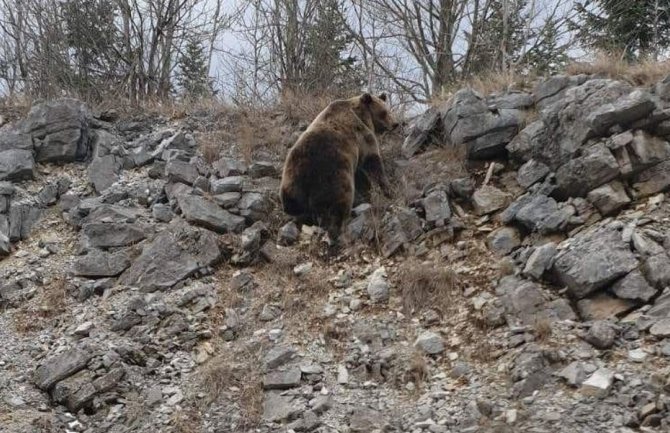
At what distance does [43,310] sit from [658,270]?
235 inches

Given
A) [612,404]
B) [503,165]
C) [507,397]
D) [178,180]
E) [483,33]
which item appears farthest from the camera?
[483,33]

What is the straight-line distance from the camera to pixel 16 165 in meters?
9.67

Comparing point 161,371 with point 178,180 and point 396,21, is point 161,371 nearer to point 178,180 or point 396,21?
point 178,180

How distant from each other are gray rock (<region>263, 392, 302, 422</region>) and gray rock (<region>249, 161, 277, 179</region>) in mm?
4080

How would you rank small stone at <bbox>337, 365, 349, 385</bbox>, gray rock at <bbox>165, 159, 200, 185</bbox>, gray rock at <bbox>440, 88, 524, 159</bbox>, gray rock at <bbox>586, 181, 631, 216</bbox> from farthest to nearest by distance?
gray rock at <bbox>165, 159, 200, 185</bbox>, gray rock at <bbox>440, 88, 524, 159</bbox>, gray rock at <bbox>586, 181, 631, 216</bbox>, small stone at <bbox>337, 365, 349, 385</bbox>

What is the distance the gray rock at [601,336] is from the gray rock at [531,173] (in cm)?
252

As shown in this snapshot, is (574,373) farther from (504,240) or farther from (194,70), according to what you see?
(194,70)

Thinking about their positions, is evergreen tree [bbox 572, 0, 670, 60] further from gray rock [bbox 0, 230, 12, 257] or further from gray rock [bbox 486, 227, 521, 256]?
gray rock [bbox 0, 230, 12, 257]

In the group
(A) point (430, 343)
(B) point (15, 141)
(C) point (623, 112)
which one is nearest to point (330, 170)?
(A) point (430, 343)

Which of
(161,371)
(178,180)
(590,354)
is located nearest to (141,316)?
(161,371)

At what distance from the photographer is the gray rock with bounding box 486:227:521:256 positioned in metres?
7.05

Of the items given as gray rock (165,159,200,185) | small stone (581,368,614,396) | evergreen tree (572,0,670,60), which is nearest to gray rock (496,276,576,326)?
small stone (581,368,614,396)

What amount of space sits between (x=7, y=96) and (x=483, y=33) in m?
11.4

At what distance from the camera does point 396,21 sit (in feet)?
61.6
